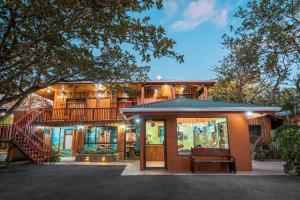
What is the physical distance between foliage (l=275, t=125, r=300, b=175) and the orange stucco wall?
54.9 inches

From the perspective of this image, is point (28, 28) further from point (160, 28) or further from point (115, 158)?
point (115, 158)

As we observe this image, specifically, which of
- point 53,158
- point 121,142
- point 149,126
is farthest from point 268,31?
point 53,158

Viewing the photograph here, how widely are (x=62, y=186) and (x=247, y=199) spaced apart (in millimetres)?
5505

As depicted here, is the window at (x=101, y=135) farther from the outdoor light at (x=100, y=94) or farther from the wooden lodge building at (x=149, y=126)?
the outdoor light at (x=100, y=94)

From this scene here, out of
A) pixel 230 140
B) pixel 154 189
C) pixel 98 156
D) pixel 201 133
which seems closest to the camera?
pixel 154 189

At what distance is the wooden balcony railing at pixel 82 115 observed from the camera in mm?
15078

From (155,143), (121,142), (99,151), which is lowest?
(99,151)

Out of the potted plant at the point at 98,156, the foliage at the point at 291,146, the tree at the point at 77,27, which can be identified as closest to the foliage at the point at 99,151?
the potted plant at the point at 98,156

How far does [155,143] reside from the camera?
1136 cm

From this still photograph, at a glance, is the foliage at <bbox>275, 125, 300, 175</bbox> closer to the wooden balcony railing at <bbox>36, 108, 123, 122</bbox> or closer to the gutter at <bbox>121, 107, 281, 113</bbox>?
the gutter at <bbox>121, 107, 281, 113</bbox>

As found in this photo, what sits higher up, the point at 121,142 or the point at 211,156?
the point at 121,142

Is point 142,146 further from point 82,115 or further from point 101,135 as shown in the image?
point 101,135

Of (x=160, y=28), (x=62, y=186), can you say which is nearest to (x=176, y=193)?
(x=62, y=186)

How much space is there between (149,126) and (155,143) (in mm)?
1479
